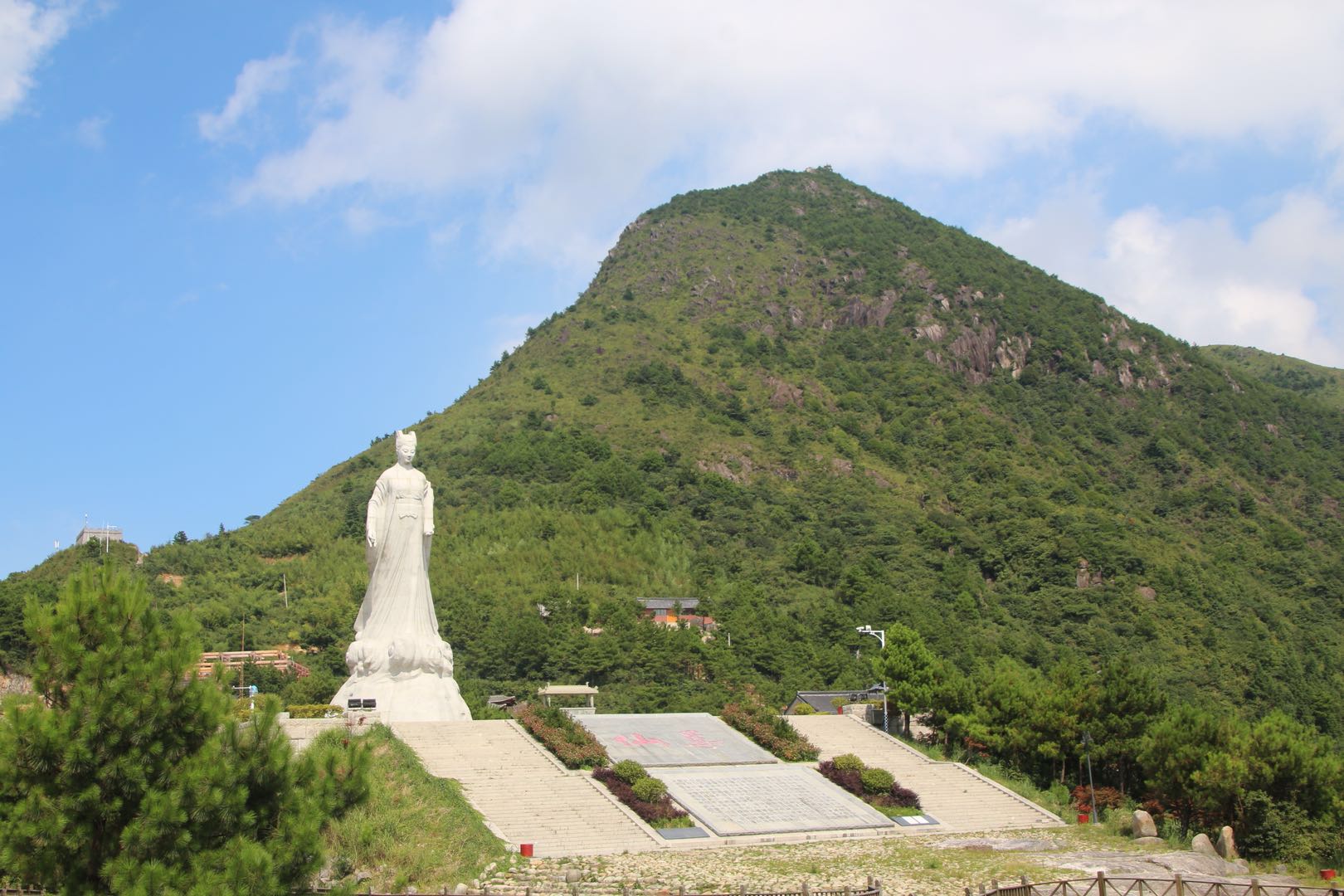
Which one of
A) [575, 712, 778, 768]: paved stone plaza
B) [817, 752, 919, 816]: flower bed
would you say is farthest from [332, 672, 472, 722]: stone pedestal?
[817, 752, 919, 816]: flower bed

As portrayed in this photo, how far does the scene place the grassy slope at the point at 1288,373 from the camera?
105 metres

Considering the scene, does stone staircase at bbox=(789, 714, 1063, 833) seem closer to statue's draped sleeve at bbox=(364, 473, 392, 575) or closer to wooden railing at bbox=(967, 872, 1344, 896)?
wooden railing at bbox=(967, 872, 1344, 896)

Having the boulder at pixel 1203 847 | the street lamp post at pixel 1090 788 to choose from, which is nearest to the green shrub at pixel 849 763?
the street lamp post at pixel 1090 788

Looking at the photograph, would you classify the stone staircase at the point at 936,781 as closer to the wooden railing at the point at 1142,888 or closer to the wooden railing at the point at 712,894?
the wooden railing at the point at 1142,888

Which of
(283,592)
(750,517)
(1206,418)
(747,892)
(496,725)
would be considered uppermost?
(1206,418)

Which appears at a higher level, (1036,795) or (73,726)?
(73,726)

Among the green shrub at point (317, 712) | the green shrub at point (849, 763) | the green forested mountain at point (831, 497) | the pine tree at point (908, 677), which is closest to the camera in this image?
the green shrub at point (317, 712)

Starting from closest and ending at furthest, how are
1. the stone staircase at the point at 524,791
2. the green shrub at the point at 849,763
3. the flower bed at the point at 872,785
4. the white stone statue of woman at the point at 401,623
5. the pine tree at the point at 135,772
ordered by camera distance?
1. the pine tree at the point at 135,772
2. the stone staircase at the point at 524,791
3. the flower bed at the point at 872,785
4. the white stone statue of woman at the point at 401,623
5. the green shrub at the point at 849,763

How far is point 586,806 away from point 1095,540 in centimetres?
4516

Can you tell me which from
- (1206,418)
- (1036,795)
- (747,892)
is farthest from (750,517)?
(747,892)

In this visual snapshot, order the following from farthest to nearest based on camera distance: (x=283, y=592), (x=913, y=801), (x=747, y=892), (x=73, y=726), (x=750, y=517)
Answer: (x=750, y=517) → (x=283, y=592) → (x=913, y=801) → (x=747, y=892) → (x=73, y=726)

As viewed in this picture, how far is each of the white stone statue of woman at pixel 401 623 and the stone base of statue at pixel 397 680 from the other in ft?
0.05

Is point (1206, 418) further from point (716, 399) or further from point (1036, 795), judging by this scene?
point (1036, 795)

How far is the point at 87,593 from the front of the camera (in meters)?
12.1
